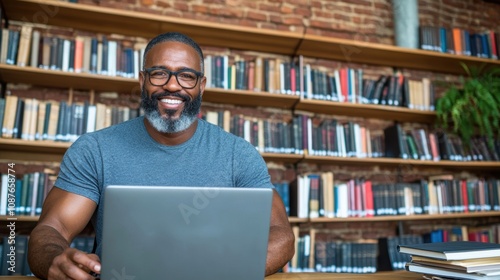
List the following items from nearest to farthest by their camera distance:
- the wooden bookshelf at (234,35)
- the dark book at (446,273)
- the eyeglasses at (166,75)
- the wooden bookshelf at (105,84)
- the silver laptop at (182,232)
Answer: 1. the silver laptop at (182,232)
2. the dark book at (446,273)
3. the eyeglasses at (166,75)
4. the wooden bookshelf at (105,84)
5. the wooden bookshelf at (234,35)

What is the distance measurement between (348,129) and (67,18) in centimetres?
206

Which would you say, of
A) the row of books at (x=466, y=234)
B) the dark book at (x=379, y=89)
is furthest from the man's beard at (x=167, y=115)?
the row of books at (x=466, y=234)

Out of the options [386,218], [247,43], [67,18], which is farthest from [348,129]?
[67,18]

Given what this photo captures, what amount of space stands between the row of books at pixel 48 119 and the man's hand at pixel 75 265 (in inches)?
75.3

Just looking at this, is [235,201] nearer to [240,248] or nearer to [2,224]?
[240,248]

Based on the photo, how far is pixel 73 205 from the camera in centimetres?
138

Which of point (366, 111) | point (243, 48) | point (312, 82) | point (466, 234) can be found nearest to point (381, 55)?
point (366, 111)

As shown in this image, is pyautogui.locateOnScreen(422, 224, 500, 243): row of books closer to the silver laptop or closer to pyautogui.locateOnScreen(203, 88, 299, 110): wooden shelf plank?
pyautogui.locateOnScreen(203, 88, 299, 110): wooden shelf plank

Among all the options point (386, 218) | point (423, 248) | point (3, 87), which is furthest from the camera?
point (386, 218)

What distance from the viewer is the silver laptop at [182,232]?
0.82m

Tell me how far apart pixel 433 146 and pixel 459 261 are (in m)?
2.54

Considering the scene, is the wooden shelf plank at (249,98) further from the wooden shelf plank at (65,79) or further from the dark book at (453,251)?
the dark book at (453,251)

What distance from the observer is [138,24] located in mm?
3037

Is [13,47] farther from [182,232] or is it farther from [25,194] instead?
[182,232]
